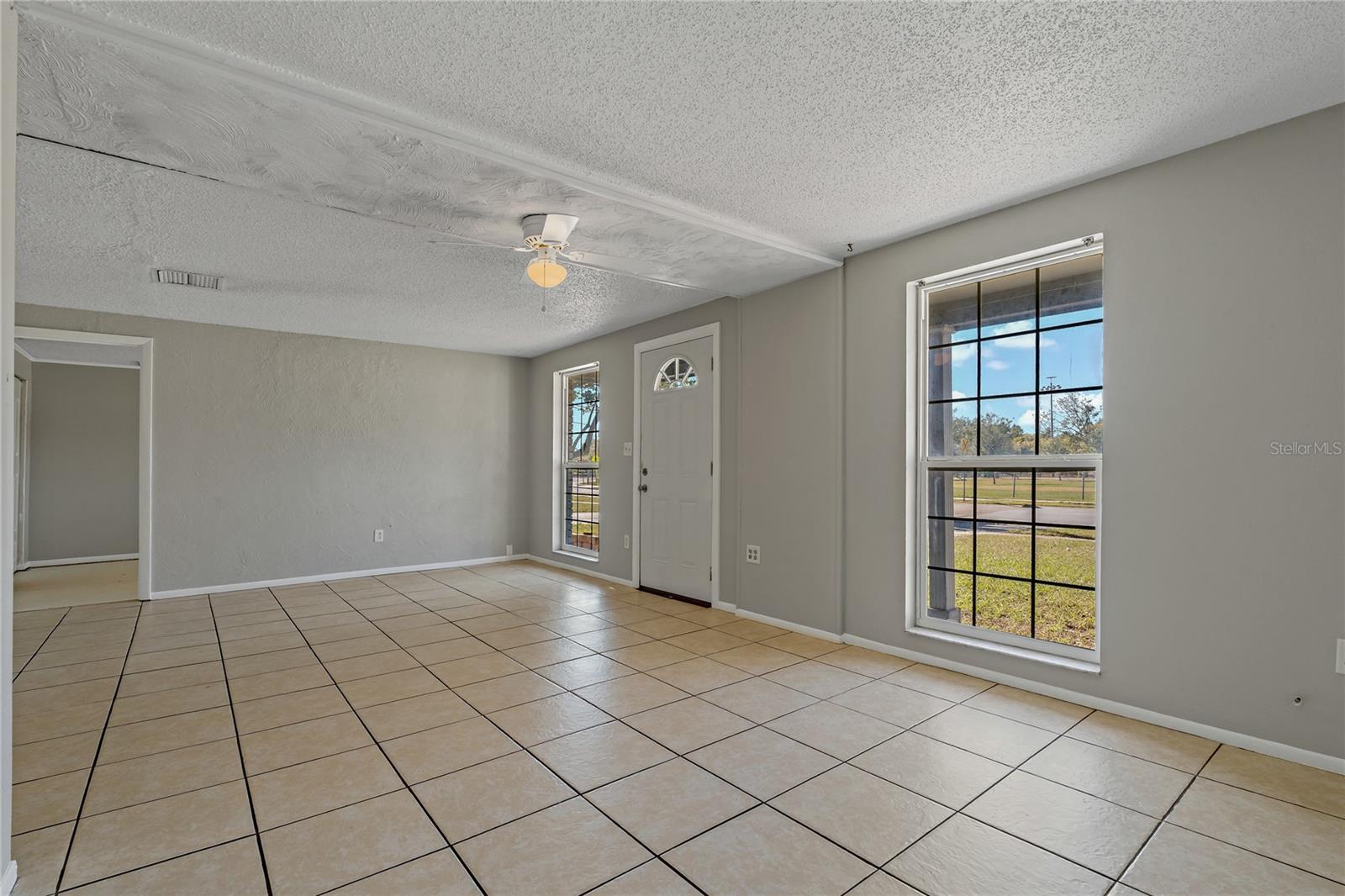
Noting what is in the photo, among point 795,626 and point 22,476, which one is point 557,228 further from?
point 22,476

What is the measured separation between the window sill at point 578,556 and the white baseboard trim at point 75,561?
4389mm

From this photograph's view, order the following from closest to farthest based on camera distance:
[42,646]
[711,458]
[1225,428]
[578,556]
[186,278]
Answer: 1. [1225,428]
2. [42,646]
3. [186,278]
4. [711,458]
5. [578,556]

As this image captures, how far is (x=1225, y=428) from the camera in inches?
98.6

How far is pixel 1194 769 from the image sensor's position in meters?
2.28

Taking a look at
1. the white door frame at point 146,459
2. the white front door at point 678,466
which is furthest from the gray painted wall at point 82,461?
the white front door at point 678,466

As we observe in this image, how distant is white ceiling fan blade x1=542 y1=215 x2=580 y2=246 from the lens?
3.10 m

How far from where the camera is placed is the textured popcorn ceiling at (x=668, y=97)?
1.86 metres

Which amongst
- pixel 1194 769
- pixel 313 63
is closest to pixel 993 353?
pixel 1194 769

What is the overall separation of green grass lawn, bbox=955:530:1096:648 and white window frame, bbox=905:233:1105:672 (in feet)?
0.33

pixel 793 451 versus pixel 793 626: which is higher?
pixel 793 451

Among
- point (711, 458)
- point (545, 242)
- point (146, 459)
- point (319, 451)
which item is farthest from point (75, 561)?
point (545, 242)

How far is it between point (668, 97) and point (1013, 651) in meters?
2.96

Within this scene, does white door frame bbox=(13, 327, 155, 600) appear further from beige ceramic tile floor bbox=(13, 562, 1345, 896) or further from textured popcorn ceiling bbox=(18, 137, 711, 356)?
beige ceramic tile floor bbox=(13, 562, 1345, 896)

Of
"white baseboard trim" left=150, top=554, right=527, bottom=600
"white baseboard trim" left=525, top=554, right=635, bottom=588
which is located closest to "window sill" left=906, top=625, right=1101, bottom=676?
"white baseboard trim" left=525, top=554, right=635, bottom=588
